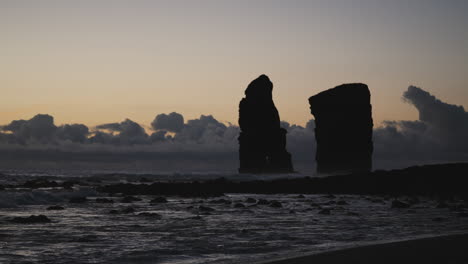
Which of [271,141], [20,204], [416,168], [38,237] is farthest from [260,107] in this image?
[38,237]

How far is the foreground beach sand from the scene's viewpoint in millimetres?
9586

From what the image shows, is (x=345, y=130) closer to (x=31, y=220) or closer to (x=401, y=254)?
(x=31, y=220)

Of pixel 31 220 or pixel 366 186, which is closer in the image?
pixel 31 220

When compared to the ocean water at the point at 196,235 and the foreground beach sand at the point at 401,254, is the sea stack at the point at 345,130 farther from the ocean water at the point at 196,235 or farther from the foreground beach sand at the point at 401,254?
the foreground beach sand at the point at 401,254

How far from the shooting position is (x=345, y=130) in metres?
121

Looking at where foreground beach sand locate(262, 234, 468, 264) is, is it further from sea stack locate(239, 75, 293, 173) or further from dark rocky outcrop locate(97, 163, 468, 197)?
sea stack locate(239, 75, 293, 173)

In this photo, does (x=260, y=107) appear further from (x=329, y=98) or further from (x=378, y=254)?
(x=378, y=254)

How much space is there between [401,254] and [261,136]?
13371 cm

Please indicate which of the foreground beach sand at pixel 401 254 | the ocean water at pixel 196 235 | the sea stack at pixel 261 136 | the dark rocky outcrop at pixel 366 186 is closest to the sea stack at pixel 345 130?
the sea stack at pixel 261 136

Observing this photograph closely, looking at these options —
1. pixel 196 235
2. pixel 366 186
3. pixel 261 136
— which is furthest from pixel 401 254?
pixel 261 136

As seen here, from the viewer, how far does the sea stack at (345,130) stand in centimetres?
11886

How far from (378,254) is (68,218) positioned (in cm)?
1421

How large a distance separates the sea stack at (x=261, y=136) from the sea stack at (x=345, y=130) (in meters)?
19.8

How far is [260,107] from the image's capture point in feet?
481
